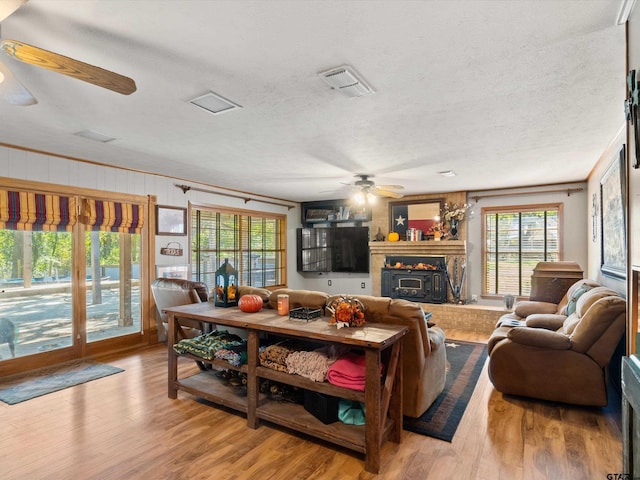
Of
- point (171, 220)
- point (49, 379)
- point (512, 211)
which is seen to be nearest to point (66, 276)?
point (49, 379)

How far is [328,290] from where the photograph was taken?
8.40 m

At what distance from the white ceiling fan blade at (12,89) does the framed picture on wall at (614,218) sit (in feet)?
13.6

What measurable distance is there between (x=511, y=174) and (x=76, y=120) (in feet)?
17.6

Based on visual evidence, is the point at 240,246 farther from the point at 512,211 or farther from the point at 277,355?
the point at 512,211

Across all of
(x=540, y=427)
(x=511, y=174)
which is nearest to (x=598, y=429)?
(x=540, y=427)

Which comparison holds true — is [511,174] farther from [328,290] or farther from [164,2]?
[164,2]

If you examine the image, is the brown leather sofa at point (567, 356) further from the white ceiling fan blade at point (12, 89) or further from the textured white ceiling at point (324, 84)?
the white ceiling fan blade at point (12, 89)

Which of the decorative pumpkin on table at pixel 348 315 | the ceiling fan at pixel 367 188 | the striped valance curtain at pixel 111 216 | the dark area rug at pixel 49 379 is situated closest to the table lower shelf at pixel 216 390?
the decorative pumpkin on table at pixel 348 315

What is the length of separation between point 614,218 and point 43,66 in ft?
15.1

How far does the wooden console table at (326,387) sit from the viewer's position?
227 centimetres

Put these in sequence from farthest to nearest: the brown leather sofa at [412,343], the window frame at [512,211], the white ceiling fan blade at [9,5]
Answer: the window frame at [512,211] < the brown leather sofa at [412,343] < the white ceiling fan blade at [9,5]

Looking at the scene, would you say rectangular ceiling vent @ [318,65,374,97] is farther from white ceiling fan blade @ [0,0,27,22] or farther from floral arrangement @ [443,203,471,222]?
floral arrangement @ [443,203,471,222]

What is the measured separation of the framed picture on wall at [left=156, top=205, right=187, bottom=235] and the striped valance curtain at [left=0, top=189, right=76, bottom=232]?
1.15 m

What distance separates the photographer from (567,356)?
3.13m
